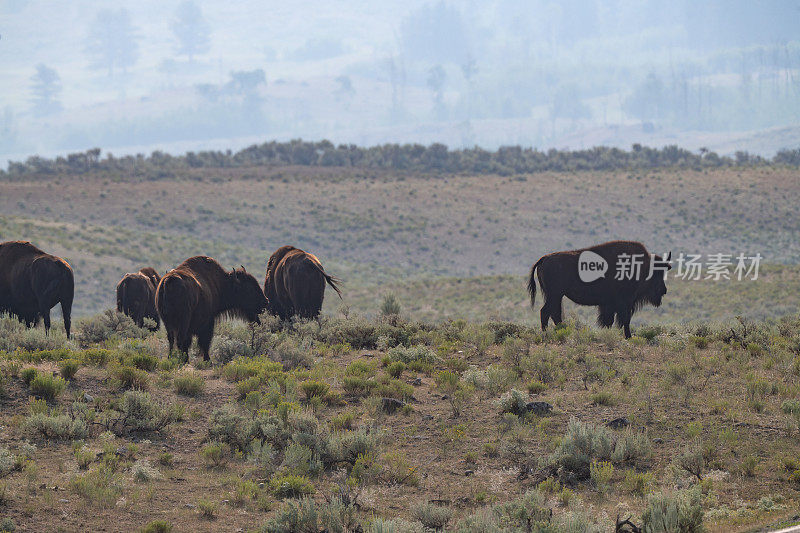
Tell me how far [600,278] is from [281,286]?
6541mm

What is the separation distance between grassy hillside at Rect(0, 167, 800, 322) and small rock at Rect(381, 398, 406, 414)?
1189 inches

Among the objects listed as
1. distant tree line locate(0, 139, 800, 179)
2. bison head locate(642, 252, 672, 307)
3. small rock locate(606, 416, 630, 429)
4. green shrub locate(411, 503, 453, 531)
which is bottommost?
green shrub locate(411, 503, 453, 531)

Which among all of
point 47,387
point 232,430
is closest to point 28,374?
point 47,387

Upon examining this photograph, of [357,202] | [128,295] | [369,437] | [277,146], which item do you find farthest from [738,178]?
[369,437]

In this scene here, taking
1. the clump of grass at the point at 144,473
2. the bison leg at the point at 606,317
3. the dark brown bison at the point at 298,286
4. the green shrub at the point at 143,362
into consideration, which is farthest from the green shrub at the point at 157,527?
the bison leg at the point at 606,317

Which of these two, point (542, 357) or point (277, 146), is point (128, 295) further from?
Result: point (277, 146)

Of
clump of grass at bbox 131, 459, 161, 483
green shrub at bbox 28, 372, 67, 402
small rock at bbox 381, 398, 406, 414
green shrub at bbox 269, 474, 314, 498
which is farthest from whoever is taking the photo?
small rock at bbox 381, 398, 406, 414

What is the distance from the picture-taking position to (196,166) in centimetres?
7756

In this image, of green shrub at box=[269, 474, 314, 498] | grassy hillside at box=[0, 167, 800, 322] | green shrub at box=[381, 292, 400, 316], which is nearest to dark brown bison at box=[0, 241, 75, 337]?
green shrub at box=[381, 292, 400, 316]

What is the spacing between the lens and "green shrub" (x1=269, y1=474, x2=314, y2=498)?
8203 mm

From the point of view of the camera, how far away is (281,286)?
1684 cm

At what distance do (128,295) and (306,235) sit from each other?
4036 centimetres

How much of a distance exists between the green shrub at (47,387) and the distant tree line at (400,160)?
205ft

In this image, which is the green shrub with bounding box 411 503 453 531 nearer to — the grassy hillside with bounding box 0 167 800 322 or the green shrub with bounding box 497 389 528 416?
the green shrub with bounding box 497 389 528 416
